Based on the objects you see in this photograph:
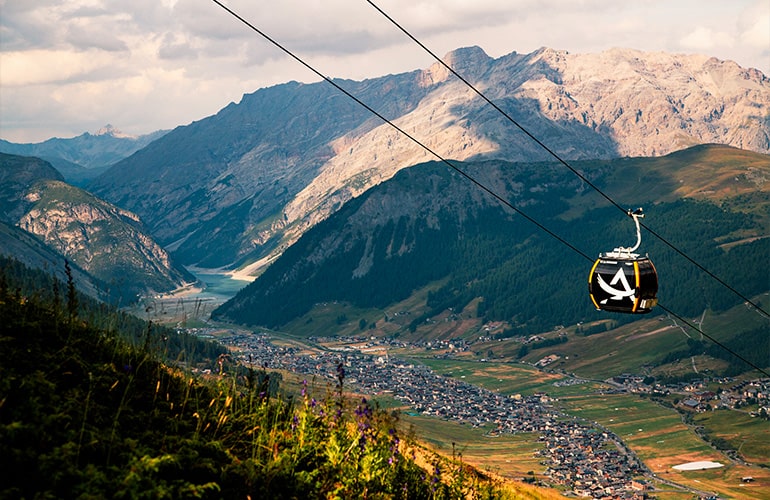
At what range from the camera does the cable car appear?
29750 mm

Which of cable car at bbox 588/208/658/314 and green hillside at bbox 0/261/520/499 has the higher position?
cable car at bbox 588/208/658/314

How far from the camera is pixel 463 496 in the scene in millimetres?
18219

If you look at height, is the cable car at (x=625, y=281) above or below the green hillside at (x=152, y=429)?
above

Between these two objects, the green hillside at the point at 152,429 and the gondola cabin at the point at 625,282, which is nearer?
the green hillside at the point at 152,429

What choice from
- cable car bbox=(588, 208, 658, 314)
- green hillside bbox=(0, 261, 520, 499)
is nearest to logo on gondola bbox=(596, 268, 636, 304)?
cable car bbox=(588, 208, 658, 314)

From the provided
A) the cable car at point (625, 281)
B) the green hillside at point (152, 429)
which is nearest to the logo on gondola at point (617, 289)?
the cable car at point (625, 281)

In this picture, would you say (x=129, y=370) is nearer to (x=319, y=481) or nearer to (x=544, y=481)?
(x=319, y=481)

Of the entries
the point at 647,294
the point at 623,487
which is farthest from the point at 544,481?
the point at 647,294

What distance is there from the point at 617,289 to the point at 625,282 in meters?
0.42

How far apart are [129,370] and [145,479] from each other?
4496mm

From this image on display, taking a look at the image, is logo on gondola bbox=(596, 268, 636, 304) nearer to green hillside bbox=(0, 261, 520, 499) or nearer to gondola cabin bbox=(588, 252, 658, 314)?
gondola cabin bbox=(588, 252, 658, 314)

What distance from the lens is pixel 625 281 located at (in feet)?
98.1

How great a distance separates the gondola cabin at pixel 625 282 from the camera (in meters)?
29.8

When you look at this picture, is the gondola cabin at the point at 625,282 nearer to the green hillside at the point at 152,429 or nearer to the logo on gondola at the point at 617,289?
the logo on gondola at the point at 617,289
